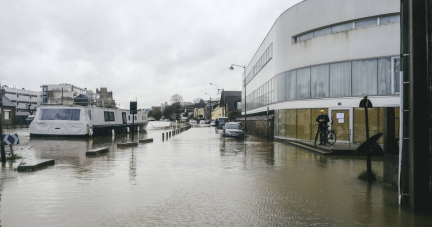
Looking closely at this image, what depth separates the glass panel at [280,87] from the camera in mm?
27684

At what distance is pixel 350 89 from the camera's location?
2211 centimetres

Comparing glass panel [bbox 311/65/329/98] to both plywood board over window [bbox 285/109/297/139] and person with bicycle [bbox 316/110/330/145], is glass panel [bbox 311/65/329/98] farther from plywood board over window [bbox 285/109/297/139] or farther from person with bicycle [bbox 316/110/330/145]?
person with bicycle [bbox 316/110/330/145]

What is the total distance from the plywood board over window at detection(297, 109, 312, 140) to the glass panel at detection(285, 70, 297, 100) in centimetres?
178

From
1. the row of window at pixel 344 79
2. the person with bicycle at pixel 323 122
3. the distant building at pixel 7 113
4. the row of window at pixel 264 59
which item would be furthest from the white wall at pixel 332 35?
the distant building at pixel 7 113

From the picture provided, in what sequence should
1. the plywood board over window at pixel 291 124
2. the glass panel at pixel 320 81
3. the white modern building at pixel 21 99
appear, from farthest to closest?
the white modern building at pixel 21 99
the plywood board over window at pixel 291 124
the glass panel at pixel 320 81

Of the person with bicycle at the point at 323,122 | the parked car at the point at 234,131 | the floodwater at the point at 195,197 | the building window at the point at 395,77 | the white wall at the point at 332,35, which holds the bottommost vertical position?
the floodwater at the point at 195,197

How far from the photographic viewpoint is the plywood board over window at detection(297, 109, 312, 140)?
2394 cm

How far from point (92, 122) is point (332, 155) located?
70.6 feet

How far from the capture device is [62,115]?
2898cm

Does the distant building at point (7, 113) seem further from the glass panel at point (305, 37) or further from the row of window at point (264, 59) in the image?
the glass panel at point (305, 37)

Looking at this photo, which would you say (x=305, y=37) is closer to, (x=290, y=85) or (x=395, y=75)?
(x=290, y=85)

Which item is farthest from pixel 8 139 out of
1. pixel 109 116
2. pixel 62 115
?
pixel 109 116

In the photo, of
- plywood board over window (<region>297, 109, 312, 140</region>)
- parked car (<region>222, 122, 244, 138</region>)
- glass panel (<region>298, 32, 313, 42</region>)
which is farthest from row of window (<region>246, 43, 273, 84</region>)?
plywood board over window (<region>297, 109, 312, 140</region>)

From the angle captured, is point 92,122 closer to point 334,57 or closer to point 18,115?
point 334,57
